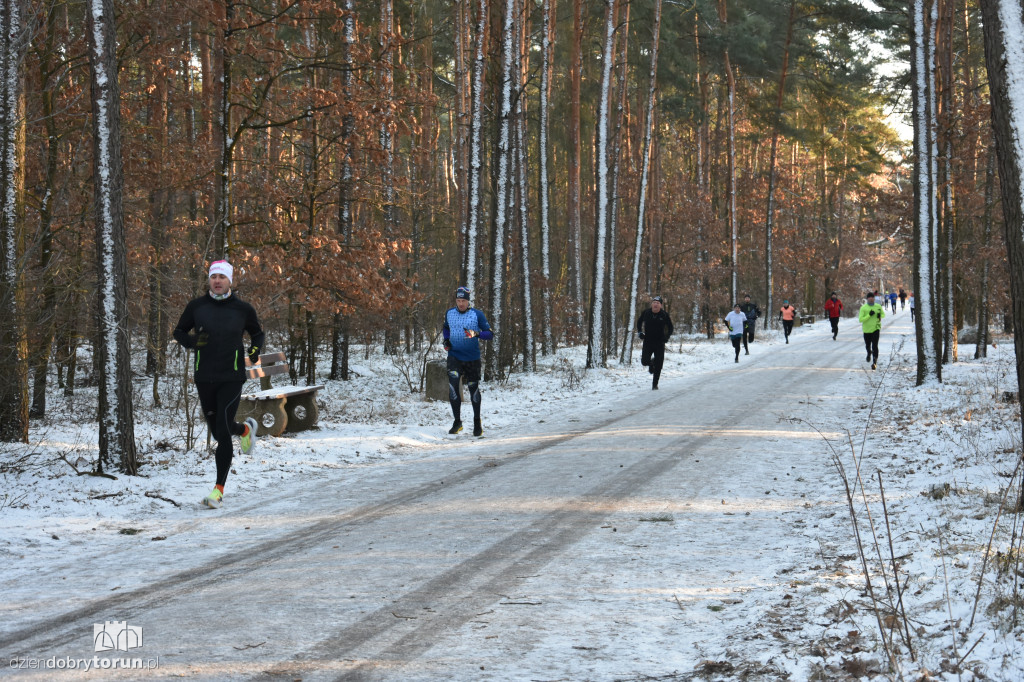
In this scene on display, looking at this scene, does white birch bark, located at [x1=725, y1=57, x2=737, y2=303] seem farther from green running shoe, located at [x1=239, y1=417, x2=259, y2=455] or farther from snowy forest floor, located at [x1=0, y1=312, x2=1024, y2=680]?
green running shoe, located at [x1=239, y1=417, x2=259, y2=455]

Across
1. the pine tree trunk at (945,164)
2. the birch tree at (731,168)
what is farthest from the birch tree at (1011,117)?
the birch tree at (731,168)

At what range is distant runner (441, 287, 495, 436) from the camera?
12.2m

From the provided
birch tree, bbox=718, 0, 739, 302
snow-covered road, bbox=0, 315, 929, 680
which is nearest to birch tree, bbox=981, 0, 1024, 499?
snow-covered road, bbox=0, 315, 929, 680

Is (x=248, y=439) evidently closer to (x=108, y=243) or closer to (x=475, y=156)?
(x=108, y=243)

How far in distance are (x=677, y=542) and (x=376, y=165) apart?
461 inches

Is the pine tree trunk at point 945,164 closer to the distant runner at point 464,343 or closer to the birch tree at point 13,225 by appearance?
the distant runner at point 464,343

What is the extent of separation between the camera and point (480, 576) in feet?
17.6

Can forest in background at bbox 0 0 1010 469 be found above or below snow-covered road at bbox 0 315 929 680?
above

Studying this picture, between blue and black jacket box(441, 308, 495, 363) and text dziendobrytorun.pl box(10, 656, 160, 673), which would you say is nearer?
text dziendobrytorun.pl box(10, 656, 160, 673)

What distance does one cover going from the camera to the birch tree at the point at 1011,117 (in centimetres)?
604

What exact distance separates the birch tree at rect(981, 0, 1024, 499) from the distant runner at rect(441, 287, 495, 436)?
7247mm

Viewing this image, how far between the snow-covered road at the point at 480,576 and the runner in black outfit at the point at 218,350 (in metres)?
0.75

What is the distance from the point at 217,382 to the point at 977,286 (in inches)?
1171

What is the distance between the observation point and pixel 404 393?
18.8 metres
